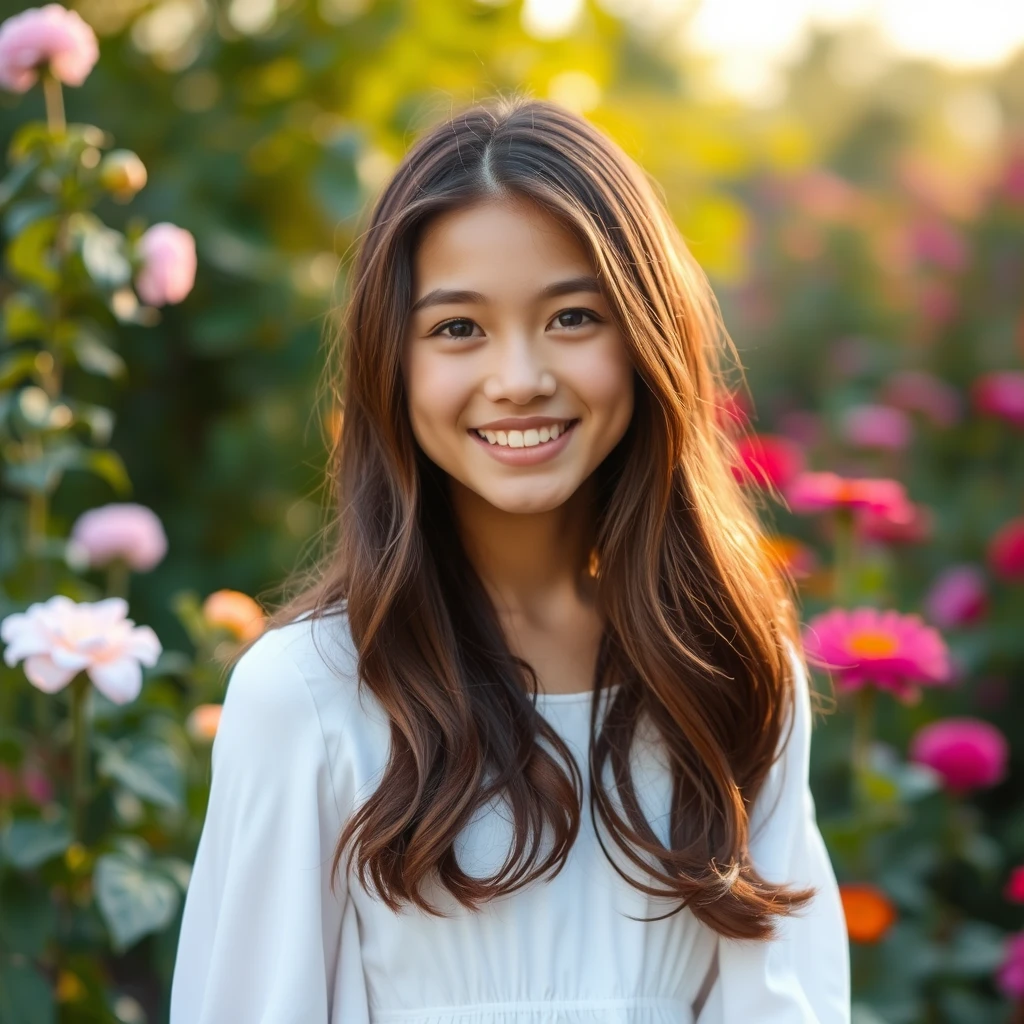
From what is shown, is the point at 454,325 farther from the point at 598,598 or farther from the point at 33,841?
the point at 33,841

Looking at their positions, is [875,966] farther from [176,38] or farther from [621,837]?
[176,38]

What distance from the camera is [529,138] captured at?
4.87 feet

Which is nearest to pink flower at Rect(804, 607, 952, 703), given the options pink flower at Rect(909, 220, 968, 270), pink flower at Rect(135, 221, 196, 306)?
pink flower at Rect(135, 221, 196, 306)

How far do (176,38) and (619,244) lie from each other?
1893mm

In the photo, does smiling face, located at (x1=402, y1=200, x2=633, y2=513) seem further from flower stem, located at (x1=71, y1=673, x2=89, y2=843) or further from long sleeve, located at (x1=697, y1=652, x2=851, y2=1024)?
flower stem, located at (x1=71, y1=673, x2=89, y2=843)

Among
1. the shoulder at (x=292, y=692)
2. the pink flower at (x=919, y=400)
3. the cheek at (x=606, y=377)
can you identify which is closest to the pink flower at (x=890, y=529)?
the pink flower at (x=919, y=400)

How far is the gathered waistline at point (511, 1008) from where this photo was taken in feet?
4.81

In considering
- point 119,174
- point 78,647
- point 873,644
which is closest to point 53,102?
point 119,174

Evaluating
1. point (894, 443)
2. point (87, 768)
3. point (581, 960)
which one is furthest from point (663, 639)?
point (894, 443)

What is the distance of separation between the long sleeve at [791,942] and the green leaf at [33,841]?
89 centimetres

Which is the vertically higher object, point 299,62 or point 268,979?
point 299,62

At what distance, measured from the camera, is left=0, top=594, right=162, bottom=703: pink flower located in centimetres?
161

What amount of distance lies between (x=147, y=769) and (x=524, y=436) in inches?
31.0

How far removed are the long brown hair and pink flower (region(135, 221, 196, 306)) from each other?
398 mm
